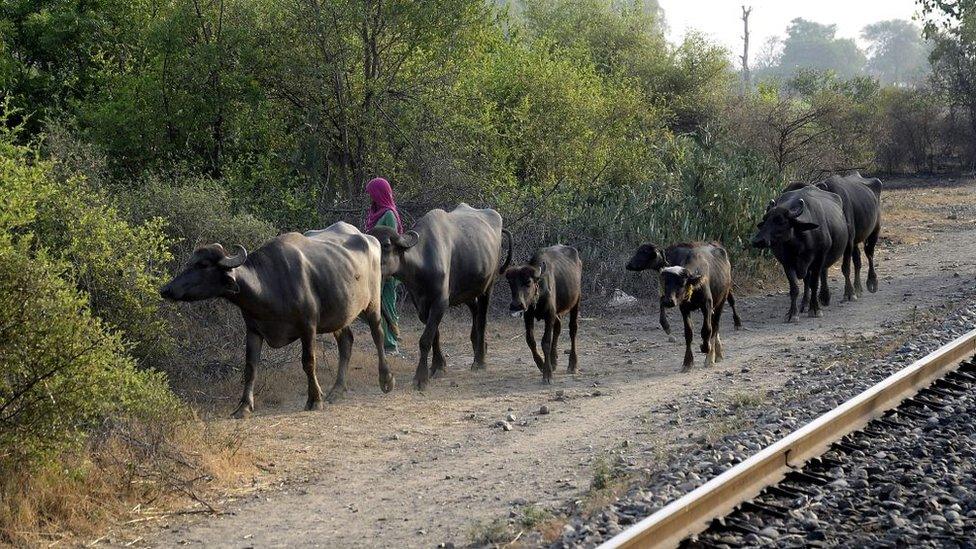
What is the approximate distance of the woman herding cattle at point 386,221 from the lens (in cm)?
1350

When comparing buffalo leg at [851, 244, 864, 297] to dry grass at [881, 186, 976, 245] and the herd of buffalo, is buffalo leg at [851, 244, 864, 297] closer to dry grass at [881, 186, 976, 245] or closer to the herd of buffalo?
the herd of buffalo

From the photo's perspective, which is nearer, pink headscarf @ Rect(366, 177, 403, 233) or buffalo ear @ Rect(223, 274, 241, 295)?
buffalo ear @ Rect(223, 274, 241, 295)

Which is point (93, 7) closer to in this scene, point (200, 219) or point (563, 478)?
point (200, 219)

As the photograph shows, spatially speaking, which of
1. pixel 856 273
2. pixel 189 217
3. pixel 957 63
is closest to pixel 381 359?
pixel 189 217

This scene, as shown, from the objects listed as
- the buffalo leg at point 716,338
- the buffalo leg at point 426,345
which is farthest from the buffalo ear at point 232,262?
the buffalo leg at point 716,338

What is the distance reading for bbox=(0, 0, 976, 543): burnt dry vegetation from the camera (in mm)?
7840

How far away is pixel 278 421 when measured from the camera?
10602 millimetres

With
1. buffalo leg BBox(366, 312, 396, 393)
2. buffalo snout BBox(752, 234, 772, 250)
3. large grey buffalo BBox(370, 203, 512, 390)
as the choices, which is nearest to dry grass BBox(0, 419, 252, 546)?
buffalo leg BBox(366, 312, 396, 393)

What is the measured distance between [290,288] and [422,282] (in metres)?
2.12

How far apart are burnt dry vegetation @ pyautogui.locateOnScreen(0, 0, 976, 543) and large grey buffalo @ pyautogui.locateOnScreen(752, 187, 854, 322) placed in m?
1.99

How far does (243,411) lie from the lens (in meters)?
10.7

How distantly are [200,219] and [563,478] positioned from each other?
21.6 ft

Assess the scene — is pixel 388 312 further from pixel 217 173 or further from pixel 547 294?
pixel 217 173

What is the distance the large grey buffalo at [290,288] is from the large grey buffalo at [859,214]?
9043mm
